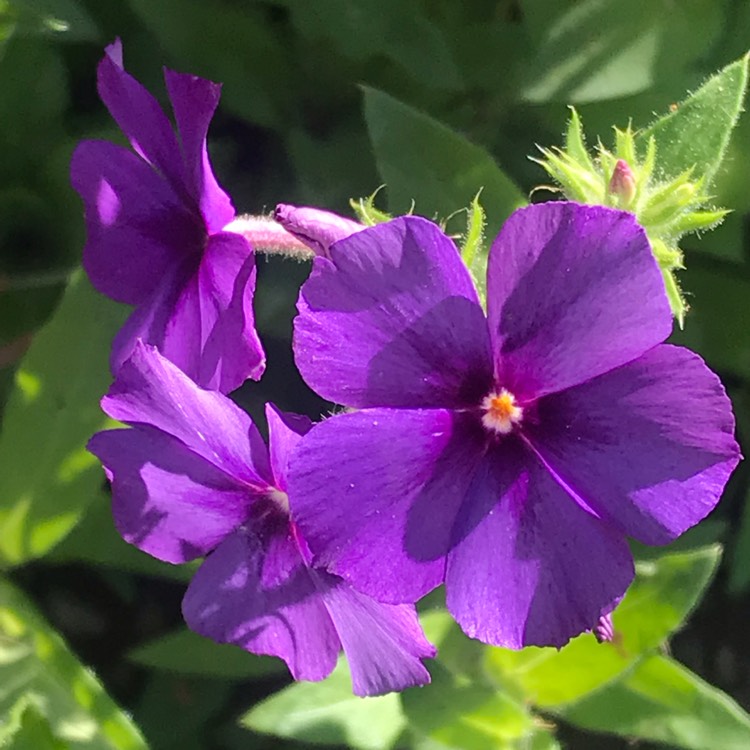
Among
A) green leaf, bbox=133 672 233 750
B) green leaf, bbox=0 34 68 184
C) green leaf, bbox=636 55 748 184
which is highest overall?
green leaf, bbox=636 55 748 184

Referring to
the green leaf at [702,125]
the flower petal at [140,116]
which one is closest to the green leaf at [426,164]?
the green leaf at [702,125]

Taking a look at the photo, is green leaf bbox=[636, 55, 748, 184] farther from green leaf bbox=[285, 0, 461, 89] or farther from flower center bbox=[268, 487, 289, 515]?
flower center bbox=[268, 487, 289, 515]

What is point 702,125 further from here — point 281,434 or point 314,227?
point 281,434

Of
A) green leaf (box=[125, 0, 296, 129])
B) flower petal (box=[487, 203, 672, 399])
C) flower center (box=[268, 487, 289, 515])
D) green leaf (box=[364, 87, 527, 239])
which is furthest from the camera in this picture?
green leaf (box=[125, 0, 296, 129])

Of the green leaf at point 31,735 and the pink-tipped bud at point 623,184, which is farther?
the green leaf at point 31,735

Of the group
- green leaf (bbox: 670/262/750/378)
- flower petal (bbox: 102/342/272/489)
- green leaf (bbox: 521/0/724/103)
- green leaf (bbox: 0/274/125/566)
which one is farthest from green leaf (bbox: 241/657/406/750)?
green leaf (bbox: 521/0/724/103)

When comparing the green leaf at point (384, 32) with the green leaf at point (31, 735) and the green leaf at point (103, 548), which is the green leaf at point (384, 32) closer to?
the green leaf at point (103, 548)
